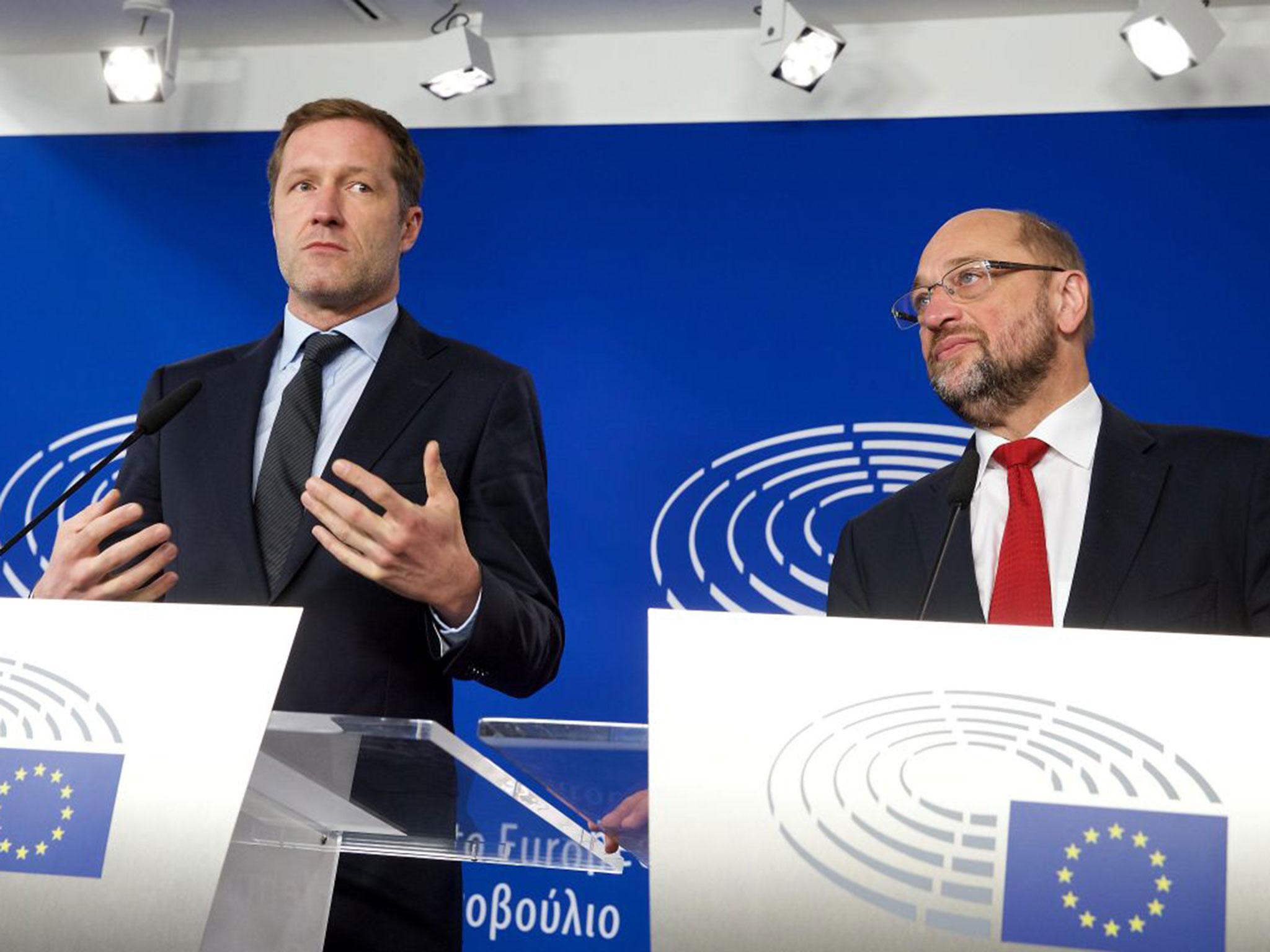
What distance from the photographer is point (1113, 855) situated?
1049 millimetres

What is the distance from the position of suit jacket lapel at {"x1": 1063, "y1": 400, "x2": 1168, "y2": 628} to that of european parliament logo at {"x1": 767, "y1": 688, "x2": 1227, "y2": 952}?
113cm

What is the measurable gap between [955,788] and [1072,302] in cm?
181

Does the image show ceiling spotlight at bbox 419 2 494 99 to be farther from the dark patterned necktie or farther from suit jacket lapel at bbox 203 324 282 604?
the dark patterned necktie

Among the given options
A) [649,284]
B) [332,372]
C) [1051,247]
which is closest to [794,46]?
[649,284]

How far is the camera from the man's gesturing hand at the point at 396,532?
64.0 inches

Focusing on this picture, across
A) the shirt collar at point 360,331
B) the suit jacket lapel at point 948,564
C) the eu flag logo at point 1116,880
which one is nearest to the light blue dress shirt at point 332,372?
the shirt collar at point 360,331

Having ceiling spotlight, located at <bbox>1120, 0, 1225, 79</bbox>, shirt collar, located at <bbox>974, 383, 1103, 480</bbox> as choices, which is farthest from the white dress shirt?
ceiling spotlight, located at <bbox>1120, 0, 1225, 79</bbox>

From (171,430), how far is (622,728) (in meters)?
1.33

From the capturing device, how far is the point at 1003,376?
2611 millimetres

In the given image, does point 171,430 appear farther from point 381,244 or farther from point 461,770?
point 461,770

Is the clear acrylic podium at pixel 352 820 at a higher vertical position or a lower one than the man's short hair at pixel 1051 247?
lower

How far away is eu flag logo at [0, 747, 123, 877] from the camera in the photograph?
1.17 metres

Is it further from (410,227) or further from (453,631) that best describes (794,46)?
(453,631)

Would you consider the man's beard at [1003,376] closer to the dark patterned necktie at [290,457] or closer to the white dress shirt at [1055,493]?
the white dress shirt at [1055,493]
